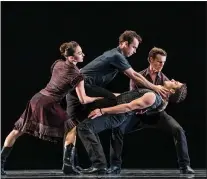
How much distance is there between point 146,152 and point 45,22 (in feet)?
5.71

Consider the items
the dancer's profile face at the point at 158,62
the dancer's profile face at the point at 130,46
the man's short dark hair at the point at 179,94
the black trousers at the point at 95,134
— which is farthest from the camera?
the dancer's profile face at the point at 158,62

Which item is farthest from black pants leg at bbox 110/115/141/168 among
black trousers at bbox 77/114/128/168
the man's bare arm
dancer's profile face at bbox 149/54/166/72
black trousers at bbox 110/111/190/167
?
dancer's profile face at bbox 149/54/166/72

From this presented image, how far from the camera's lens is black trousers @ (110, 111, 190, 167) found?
4.66 m

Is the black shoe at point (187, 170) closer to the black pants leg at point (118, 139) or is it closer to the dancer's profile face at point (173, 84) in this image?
the black pants leg at point (118, 139)

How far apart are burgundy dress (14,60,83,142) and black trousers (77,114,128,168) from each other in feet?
0.43

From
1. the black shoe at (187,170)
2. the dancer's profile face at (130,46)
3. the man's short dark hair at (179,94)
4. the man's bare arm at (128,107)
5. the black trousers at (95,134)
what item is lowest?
the black shoe at (187,170)

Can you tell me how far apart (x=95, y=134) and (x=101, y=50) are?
142 cm

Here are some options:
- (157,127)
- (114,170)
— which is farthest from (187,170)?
(114,170)

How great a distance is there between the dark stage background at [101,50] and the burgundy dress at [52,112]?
1219 mm

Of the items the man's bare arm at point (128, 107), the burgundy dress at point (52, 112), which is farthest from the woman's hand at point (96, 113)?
the burgundy dress at point (52, 112)

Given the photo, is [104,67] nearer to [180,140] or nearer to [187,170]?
[180,140]

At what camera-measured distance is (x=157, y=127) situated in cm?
475

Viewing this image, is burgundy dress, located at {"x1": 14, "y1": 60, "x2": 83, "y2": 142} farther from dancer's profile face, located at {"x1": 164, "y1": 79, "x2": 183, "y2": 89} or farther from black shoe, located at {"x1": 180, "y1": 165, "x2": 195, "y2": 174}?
black shoe, located at {"x1": 180, "y1": 165, "x2": 195, "y2": 174}

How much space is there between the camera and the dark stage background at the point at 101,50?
18.5 feet
